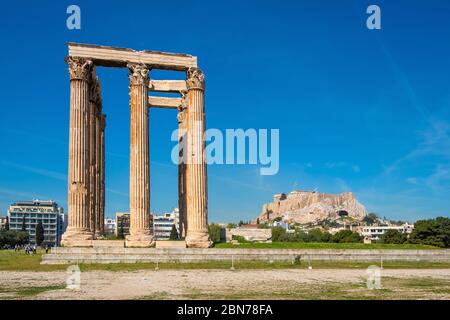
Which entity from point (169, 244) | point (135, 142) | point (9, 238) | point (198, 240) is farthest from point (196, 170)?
point (9, 238)

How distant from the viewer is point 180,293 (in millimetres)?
18484

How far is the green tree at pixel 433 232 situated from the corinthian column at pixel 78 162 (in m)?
58.6

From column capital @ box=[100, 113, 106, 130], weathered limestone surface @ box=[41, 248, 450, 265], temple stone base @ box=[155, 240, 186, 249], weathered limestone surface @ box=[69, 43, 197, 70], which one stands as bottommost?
weathered limestone surface @ box=[41, 248, 450, 265]

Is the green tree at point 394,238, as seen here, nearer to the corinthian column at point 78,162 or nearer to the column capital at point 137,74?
the column capital at point 137,74

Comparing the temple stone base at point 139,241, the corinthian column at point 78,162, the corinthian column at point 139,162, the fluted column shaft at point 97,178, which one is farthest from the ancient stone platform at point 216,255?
the fluted column shaft at point 97,178

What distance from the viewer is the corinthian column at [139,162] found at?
4016 cm

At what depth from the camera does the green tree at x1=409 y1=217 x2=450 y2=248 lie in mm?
81938

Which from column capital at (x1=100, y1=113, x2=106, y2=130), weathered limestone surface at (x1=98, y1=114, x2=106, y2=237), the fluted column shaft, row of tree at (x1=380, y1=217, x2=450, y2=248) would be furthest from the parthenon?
row of tree at (x1=380, y1=217, x2=450, y2=248)

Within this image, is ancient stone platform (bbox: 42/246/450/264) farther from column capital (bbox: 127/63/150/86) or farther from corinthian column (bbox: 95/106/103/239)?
column capital (bbox: 127/63/150/86)

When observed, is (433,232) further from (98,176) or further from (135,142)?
(135,142)

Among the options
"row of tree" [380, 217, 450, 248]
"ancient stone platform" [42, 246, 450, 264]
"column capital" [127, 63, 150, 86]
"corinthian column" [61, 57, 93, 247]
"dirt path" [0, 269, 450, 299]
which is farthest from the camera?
"row of tree" [380, 217, 450, 248]
